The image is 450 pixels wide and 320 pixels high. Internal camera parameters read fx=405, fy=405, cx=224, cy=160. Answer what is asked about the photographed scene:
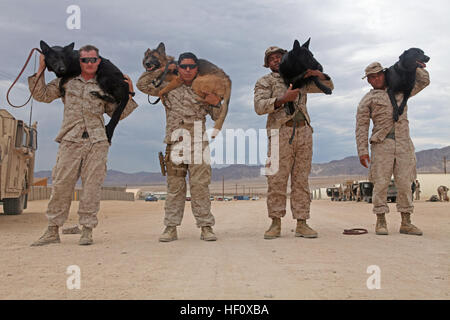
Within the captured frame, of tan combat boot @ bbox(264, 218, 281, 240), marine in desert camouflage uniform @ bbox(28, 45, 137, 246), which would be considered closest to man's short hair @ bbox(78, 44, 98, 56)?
marine in desert camouflage uniform @ bbox(28, 45, 137, 246)

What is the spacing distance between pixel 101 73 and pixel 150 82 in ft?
1.89

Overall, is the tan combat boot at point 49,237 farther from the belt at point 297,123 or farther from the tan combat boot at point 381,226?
the tan combat boot at point 381,226

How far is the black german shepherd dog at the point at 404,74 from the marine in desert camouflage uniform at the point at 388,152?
0.21 feet

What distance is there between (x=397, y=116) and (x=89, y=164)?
3809 mm

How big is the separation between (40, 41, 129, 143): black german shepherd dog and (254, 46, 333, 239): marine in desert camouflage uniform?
159 cm

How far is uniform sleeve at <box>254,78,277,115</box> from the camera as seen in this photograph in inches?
185

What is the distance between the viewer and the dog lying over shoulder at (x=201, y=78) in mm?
4691

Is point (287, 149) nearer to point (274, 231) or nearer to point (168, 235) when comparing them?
point (274, 231)

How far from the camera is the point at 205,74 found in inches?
187

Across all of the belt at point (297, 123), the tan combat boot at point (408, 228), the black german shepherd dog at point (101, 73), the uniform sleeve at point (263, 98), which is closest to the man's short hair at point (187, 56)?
the black german shepherd dog at point (101, 73)

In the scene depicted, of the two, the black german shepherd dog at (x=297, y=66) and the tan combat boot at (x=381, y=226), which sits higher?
the black german shepherd dog at (x=297, y=66)

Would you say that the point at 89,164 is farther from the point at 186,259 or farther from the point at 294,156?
the point at 294,156

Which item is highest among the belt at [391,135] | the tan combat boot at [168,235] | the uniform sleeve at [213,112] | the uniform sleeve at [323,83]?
the uniform sleeve at [323,83]

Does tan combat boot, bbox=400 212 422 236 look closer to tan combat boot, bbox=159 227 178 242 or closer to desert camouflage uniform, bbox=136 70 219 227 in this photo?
desert camouflage uniform, bbox=136 70 219 227
